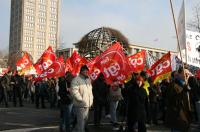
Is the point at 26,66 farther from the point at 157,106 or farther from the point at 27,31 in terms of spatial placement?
the point at 27,31

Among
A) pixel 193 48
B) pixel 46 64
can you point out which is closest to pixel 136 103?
pixel 193 48

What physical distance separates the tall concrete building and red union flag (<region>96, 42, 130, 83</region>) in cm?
12434

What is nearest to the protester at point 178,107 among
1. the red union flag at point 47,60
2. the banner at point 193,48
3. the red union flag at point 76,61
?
the banner at point 193,48

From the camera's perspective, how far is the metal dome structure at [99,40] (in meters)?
25.2

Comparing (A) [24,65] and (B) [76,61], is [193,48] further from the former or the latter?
(A) [24,65]

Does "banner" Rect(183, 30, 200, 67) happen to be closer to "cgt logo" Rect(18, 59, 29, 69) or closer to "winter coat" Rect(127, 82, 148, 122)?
"winter coat" Rect(127, 82, 148, 122)

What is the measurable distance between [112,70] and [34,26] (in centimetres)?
12970

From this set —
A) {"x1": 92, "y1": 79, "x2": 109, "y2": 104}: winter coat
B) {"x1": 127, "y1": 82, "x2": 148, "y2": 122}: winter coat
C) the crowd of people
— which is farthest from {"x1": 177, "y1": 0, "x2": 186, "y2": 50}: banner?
{"x1": 92, "y1": 79, "x2": 109, "y2": 104}: winter coat

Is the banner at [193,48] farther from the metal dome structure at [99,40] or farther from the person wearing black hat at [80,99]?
the metal dome structure at [99,40]

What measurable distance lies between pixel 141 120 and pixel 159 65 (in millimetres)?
5650

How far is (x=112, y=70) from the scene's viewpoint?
45.2 feet

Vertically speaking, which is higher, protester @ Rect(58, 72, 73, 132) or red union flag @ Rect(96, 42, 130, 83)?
red union flag @ Rect(96, 42, 130, 83)

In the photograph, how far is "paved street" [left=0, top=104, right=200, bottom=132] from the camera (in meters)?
13.9

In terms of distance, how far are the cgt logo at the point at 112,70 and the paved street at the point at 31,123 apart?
5.74ft
